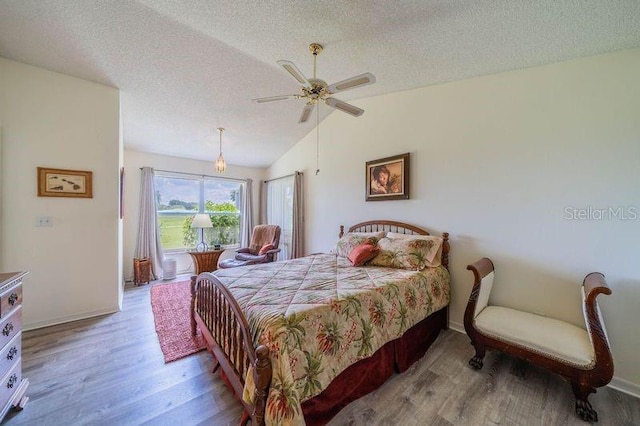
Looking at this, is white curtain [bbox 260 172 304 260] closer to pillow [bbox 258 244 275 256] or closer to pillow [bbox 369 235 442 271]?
pillow [bbox 258 244 275 256]

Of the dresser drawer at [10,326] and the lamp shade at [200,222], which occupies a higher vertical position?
the lamp shade at [200,222]

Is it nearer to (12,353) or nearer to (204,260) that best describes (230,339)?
(12,353)

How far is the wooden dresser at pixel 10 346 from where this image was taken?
4.51 ft

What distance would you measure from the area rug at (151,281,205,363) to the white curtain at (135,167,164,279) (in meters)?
0.62

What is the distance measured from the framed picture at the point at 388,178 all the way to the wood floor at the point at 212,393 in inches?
74.2

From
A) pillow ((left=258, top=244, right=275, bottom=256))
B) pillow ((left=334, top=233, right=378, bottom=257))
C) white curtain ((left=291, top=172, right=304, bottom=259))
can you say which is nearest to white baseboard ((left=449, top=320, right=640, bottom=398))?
pillow ((left=334, top=233, right=378, bottom=257))

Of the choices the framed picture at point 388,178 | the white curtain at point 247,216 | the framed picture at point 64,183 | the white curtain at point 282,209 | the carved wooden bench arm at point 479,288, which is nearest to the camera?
the carved wooden bench arm at point 479,288

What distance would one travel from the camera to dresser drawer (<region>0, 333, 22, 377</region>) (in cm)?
138

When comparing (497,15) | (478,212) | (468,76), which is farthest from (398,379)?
(468,76)

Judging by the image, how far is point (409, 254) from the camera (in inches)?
101

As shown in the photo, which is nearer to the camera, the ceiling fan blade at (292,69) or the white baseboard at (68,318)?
the ceiling fan blade at (292,69)

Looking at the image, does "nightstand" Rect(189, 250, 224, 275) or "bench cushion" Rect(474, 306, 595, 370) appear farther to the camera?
"nightstand" Rect(189, 250, 224, 275)

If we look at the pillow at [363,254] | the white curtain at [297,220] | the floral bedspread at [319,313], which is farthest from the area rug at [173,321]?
the white curtain at [297,220]

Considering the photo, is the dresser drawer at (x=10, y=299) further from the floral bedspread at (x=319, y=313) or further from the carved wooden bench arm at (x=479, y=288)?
the carved wooden bench arm at (x=479, y=288)
